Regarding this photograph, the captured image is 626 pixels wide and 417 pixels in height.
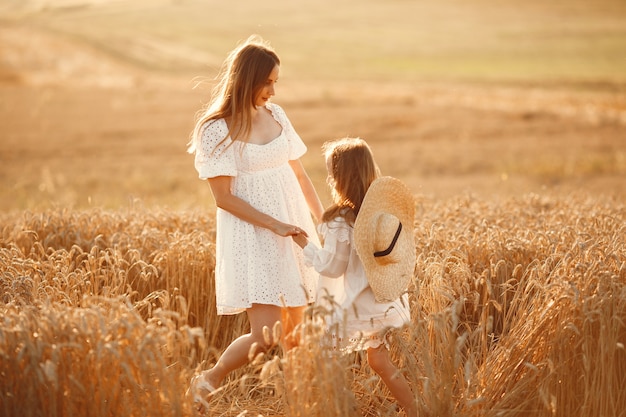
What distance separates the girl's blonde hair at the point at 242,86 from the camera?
3934 millimetres

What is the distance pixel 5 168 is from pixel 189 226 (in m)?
13.5

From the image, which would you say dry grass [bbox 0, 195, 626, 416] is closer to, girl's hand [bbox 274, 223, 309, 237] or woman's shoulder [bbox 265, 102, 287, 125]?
girl's hand [bbox 274, 223, 309, 237]

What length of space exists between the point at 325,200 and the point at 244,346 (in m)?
4.05

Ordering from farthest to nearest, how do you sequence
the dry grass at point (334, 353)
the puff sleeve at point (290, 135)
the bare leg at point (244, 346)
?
the puff sleeve at point (290, 135) < the bare leg at point (244, 346) < the dry grass at point (334, 353)

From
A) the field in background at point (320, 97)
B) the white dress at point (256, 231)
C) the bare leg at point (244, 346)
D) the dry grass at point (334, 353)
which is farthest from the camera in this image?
the field in background at point (320, 97)

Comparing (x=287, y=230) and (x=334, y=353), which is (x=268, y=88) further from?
(x=334, y=353)

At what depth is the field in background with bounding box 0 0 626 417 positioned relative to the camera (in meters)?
3.11

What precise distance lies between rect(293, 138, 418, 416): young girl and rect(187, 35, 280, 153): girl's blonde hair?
0.54 metres

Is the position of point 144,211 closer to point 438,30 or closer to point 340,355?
point 340,355

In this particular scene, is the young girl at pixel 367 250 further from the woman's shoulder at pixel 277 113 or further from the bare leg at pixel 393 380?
the woman's shoulder at pixel 277 113

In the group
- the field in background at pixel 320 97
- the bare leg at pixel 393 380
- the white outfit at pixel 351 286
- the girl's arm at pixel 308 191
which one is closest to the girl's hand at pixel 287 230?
the white outfit at pixel 351 286

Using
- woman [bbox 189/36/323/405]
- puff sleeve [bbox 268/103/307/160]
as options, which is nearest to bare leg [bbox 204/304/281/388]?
woman [bbox 189/36/323/405]

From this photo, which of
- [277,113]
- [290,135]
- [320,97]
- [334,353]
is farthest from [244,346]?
[320,97]

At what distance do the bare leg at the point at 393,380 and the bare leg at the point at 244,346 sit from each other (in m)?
0.56
